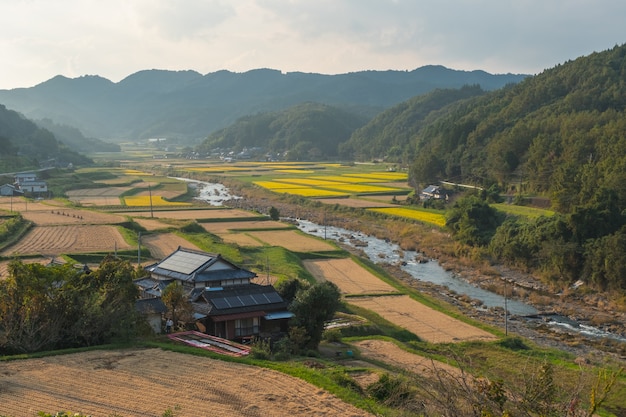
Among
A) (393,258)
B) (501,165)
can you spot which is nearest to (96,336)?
(393,258)

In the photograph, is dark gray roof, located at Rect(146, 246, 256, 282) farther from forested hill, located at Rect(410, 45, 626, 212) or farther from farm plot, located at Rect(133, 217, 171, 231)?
forested hill, located at Rect(410, 45, 626, 212)

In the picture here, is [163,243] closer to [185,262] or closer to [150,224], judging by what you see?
[150,224]

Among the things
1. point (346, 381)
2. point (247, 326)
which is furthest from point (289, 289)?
point (346, 381)

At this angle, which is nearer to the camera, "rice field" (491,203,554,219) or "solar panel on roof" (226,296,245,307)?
"solar panel on roof" (226,296,245,307)

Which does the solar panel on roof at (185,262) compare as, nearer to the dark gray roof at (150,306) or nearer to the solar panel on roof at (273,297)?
the dark gray roof at (150,306)

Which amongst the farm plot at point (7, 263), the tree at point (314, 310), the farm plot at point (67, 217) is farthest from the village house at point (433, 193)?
the tree at point (314, 310)

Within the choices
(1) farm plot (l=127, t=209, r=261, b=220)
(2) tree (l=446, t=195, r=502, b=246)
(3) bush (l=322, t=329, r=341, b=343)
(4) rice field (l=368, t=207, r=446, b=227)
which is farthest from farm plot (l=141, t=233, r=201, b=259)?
(4) rice field (l=368, t=207, r=446, b=227)

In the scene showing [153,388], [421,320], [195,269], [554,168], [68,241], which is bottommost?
[421,320]
